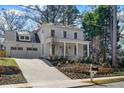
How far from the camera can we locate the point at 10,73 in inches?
741

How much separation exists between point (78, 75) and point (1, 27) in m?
8.38

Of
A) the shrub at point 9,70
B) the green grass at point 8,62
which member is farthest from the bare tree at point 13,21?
the shrub at point 9,70

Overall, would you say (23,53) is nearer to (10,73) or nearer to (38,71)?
(38,71)

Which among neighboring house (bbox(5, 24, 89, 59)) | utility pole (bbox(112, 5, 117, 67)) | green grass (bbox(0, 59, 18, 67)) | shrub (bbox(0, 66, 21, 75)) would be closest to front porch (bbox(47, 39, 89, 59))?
neighboring house (bbox(5, 24, 89, 59))

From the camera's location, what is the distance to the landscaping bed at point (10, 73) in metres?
17.0

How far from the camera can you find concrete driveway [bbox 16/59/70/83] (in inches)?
736

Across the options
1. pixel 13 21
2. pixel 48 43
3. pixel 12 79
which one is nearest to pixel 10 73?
pixel 12 79

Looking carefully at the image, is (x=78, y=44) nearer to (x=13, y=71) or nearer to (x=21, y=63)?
(x=21, y=63)

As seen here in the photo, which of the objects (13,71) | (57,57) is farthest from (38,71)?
(57,57)

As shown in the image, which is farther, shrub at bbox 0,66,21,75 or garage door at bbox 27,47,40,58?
garage door at bbox 27,47,40,58

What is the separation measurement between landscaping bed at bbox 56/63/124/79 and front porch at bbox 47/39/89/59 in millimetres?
2512

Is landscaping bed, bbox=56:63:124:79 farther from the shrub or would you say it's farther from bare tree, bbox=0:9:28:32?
bare tree, bbox=0:9:28:32

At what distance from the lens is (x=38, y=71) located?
66.3ft

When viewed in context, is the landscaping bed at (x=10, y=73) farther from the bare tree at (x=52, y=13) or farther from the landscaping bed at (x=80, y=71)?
the bare tree at (x=52, y=13)
